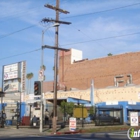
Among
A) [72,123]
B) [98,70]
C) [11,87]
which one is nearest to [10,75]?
[11,87]

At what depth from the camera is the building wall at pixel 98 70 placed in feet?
234

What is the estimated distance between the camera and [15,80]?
3853 centimetres

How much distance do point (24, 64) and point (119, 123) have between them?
44.3 feet

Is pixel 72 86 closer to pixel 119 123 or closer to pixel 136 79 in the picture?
pixel 136 79

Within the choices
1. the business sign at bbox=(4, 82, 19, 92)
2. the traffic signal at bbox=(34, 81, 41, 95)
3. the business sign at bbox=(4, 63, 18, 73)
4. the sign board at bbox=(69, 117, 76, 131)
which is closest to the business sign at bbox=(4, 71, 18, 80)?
the business sign at bbox=(4, 63, 18, 73)

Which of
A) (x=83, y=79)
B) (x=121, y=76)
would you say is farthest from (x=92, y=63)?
(x=121, y=76)

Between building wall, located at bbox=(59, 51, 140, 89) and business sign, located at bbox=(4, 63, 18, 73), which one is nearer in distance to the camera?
business sign, located at bbox=(4, 63, 18, 73)

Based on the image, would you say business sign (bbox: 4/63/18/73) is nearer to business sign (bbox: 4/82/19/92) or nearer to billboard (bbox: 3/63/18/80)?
billboard (bbox: 3/63/18/80)

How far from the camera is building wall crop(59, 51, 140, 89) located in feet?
234

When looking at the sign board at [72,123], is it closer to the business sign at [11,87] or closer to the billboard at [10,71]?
the business sign at [11,87]

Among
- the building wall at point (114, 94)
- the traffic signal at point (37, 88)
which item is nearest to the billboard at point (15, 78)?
the traffic signal at point (37, 88)

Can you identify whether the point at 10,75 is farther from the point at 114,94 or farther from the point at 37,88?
the point at 114,94

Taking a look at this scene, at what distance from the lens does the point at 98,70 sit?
7775 centimetres

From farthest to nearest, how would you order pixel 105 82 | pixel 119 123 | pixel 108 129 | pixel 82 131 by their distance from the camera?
pixel 105 82 → pixel 119 123 → pixel 108 129 → pixel 82 131
